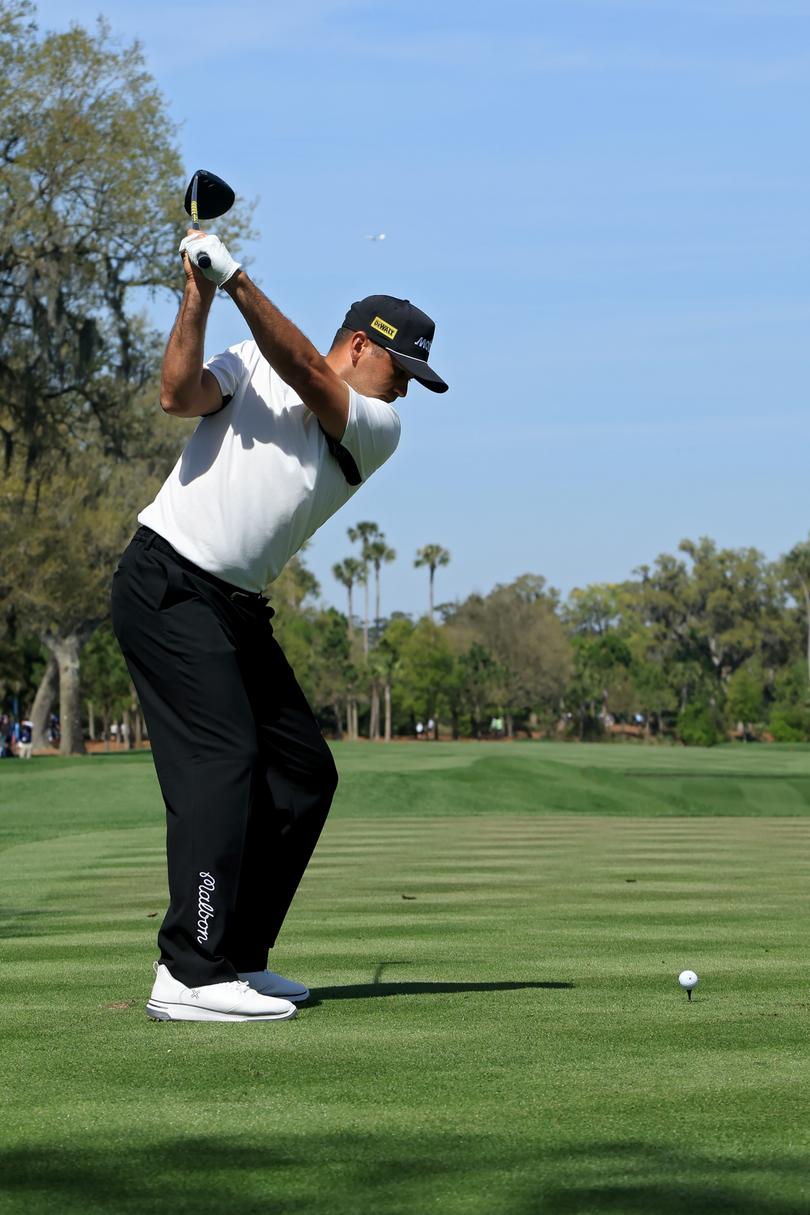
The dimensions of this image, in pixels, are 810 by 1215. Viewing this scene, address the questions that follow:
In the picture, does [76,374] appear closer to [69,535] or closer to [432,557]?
[69,535]

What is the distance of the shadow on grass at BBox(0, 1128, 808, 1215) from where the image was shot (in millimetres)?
2957

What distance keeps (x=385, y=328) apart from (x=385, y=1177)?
3.35 meters

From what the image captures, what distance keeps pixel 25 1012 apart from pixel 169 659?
1.19m

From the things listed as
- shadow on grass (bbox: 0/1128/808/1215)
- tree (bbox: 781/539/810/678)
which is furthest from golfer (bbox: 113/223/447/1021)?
tree (bbox: 781/539/810/678)

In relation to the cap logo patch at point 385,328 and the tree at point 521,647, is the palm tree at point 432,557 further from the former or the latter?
the cap logo patch at point 385,328

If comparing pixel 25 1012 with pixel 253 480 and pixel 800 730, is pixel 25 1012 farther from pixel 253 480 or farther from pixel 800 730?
pixel 800 730

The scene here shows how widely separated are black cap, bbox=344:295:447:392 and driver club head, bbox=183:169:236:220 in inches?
24.8

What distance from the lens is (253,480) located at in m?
5.48

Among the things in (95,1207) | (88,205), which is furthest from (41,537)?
(95,1207)

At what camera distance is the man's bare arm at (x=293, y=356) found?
5.24 metres

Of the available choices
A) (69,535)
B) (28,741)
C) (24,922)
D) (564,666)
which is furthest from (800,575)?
(24,922)

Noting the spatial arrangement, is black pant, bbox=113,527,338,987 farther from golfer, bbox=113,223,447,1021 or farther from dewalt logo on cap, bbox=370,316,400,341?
dewalt logo on cap, bbox=370,316,400,341

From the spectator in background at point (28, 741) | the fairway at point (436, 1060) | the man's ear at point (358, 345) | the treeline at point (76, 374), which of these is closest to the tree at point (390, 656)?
the treeline at point (76, 374)

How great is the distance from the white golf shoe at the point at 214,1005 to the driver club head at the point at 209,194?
2.45 m
